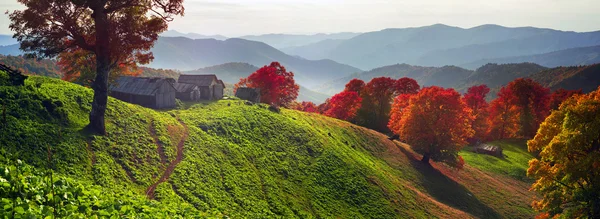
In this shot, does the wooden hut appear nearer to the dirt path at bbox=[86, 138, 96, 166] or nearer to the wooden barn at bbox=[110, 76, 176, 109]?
the wooden barn at bbox=[110, 76, 176, 109]

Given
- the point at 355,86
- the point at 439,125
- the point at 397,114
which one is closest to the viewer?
the point at 439,125

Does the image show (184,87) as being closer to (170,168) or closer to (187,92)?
(187,92)

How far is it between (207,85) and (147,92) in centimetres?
2004

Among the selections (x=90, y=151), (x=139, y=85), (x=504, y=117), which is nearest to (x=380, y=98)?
(x=504, y=117)

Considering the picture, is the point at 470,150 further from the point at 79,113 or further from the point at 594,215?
the point at 79,113

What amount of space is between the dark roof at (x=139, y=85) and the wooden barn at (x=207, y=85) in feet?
53.1

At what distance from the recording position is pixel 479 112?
101m

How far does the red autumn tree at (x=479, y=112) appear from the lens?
95812 millimetres

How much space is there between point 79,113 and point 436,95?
51.5 meters

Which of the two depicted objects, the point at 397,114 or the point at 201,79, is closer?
the point at 397,114

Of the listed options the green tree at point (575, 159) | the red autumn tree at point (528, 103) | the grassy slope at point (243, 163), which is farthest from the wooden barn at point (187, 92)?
the red autumn tree at point (528, 103)

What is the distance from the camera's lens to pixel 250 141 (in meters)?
39.1

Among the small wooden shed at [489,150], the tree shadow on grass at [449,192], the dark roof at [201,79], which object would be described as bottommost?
the tree shadow on grass at [449,192]

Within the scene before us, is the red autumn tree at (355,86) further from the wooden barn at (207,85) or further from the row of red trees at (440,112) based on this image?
the wooden barn at (207,85)
